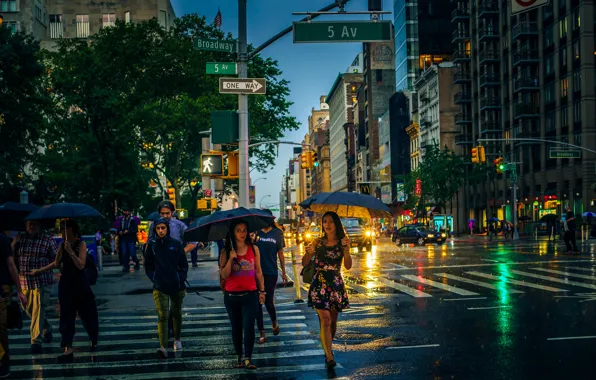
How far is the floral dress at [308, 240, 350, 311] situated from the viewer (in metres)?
8.98

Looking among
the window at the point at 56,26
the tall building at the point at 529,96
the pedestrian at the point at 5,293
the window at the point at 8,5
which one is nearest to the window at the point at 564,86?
the tall building at the point at 529,96

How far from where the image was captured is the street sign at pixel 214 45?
56.3 feet

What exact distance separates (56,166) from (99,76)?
19.7 feet

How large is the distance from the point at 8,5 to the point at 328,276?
7687 centimetres

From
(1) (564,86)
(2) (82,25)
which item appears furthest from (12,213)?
(2) (82,25)

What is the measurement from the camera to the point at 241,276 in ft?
29.2

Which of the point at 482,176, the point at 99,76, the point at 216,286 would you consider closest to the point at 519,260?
the point at 216,286

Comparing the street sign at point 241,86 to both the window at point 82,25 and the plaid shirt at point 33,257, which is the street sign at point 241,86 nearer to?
the plaid shirt at point 33,257

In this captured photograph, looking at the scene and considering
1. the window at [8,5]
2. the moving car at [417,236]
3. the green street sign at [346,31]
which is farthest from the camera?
the window at [8,5]

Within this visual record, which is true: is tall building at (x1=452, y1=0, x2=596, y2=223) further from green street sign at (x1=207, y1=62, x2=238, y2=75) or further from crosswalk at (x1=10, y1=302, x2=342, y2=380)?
crosswalk at (x1=10, y1=302, x2=342, y2=380)

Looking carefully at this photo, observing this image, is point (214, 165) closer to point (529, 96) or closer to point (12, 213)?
point (12, 213)

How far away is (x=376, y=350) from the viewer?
33.5ft

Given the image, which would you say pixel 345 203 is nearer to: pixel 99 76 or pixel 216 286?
pixel 216 286

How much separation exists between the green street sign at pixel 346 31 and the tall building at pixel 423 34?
99.7 m
